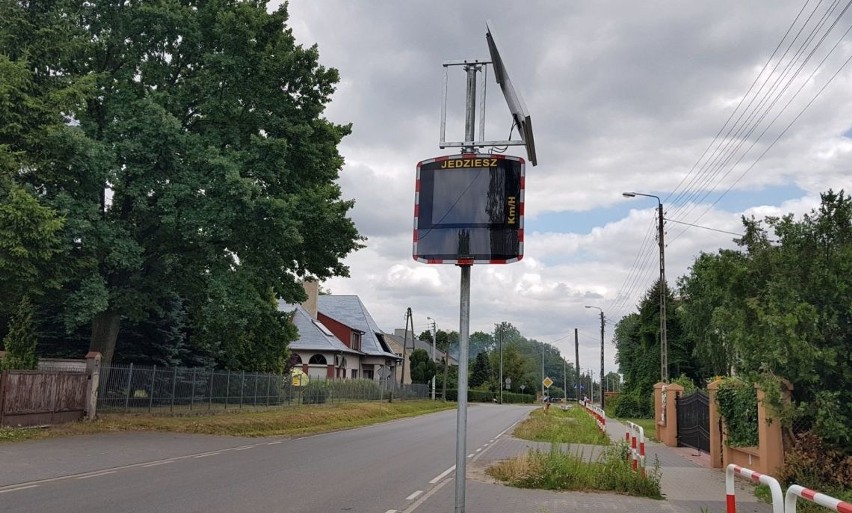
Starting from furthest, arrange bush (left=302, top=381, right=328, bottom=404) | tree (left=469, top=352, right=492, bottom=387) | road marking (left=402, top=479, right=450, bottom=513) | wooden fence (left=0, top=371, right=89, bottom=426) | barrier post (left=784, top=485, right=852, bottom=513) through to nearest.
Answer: tree (left=469, top=352, right=492, bottom=387)
bush (left=302, top=381, right=328, bottom=404)
wooden fence (left=0, top=371, right=89, bottom=426)
road marking (left=402, top=479, right=450, bottom=513)
barrier post (left=784, top=485, right=852, bottom=513)

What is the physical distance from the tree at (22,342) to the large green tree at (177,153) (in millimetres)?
1239

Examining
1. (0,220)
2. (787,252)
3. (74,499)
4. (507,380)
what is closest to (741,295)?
(787,252)

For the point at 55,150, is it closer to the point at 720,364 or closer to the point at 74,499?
the point at 74,499

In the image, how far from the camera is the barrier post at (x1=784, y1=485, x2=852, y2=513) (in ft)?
12.5

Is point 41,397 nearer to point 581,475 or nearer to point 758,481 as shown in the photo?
point 581,475

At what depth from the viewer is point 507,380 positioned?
9431 centimetres

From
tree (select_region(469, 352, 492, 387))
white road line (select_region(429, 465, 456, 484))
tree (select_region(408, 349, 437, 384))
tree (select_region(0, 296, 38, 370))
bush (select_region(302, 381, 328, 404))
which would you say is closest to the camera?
white road line (select_region(429, 465, 456, 484))

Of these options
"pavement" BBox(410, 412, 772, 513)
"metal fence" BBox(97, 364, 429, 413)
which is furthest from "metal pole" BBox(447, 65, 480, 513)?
"metal fence" BBox(97, 364, 429, 413)

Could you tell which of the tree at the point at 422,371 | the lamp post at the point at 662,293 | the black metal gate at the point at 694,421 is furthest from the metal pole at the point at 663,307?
the tree at the point at 422,371

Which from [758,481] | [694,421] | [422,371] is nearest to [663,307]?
[694,421]

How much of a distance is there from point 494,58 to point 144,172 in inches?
721

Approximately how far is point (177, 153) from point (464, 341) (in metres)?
18.5

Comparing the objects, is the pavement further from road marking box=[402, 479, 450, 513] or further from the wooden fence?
the wooden fence

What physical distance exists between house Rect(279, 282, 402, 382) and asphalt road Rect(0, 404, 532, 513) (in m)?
30.2
